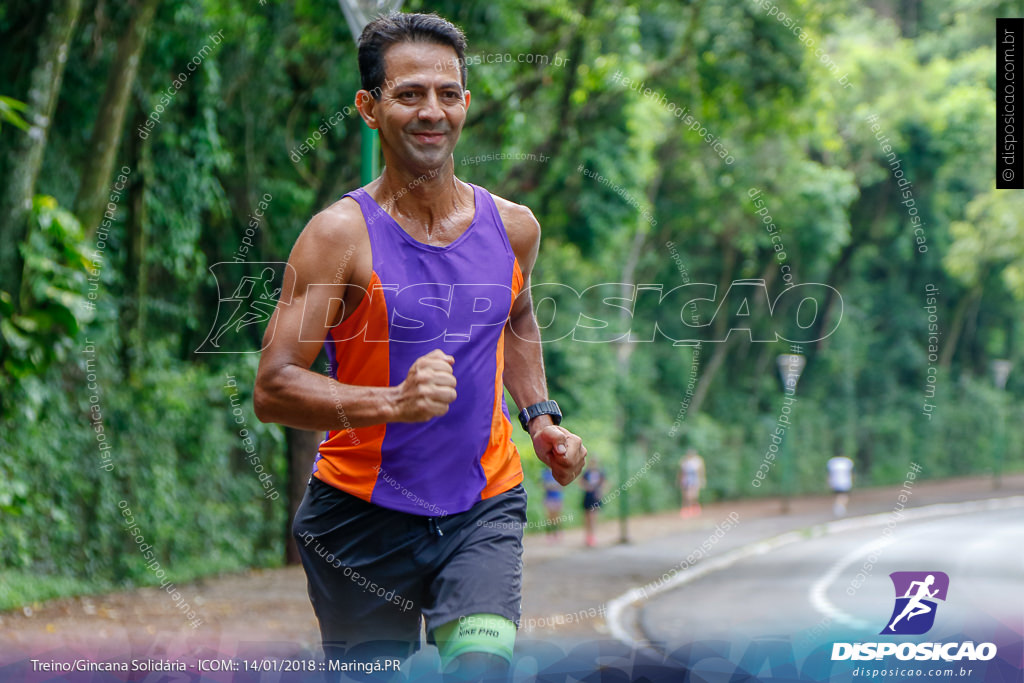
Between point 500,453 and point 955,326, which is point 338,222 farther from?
point 955,326

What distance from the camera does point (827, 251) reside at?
27.3 m

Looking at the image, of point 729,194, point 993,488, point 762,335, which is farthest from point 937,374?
point 729,194

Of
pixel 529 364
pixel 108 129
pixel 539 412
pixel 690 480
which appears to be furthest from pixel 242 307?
pixel 690 480

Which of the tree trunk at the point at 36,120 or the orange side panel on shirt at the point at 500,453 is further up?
the tree trunk at the point at 36,120

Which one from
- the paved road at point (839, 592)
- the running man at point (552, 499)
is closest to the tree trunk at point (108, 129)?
the paved road at point (839, 592)

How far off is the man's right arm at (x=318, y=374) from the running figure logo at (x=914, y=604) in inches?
118

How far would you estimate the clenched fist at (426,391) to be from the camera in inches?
95.3

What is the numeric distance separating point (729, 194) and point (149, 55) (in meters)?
16.6

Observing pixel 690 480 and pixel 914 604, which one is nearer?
pixel 914 604

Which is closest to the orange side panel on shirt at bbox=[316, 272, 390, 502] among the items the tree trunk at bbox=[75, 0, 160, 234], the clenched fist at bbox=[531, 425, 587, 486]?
the clenched fist at bbox=[531, 425, 587, 486]

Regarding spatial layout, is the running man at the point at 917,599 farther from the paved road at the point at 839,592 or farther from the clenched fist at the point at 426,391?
the clenched fist at the point at 426,391

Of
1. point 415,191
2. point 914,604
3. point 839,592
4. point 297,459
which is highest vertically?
point 415,191

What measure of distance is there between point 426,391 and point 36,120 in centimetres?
641

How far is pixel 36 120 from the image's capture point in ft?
25.9
